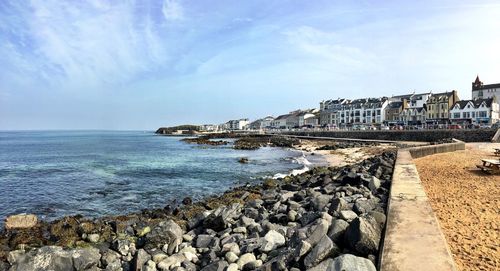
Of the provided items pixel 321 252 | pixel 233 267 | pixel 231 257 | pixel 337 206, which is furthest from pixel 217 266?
pixel 337 206

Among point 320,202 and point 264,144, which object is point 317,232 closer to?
point 320,202

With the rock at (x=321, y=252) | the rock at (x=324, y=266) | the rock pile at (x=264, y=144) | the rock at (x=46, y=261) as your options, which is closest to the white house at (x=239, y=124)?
the rock pile at (x=264, y=144)

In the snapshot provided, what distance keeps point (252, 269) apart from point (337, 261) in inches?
66.5

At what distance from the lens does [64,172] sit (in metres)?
24.3

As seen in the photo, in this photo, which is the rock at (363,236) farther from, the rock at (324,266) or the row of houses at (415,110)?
the row of houses at (415,110)

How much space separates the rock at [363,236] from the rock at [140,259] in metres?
3.43

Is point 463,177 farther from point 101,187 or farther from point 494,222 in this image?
point 101,187

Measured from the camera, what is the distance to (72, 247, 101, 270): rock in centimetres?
636

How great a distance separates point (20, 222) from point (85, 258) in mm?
5022

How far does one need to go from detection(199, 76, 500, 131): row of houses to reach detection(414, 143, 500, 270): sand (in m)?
58.3

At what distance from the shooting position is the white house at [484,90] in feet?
258

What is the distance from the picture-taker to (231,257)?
5754 mm

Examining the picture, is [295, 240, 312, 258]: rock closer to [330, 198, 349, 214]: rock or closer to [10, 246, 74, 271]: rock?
[330, 198, 349, 214]: rock

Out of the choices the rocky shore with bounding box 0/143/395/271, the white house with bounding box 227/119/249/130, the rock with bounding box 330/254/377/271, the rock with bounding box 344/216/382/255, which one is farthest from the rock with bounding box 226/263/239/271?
the white house with bounding box 227/119/249/130
